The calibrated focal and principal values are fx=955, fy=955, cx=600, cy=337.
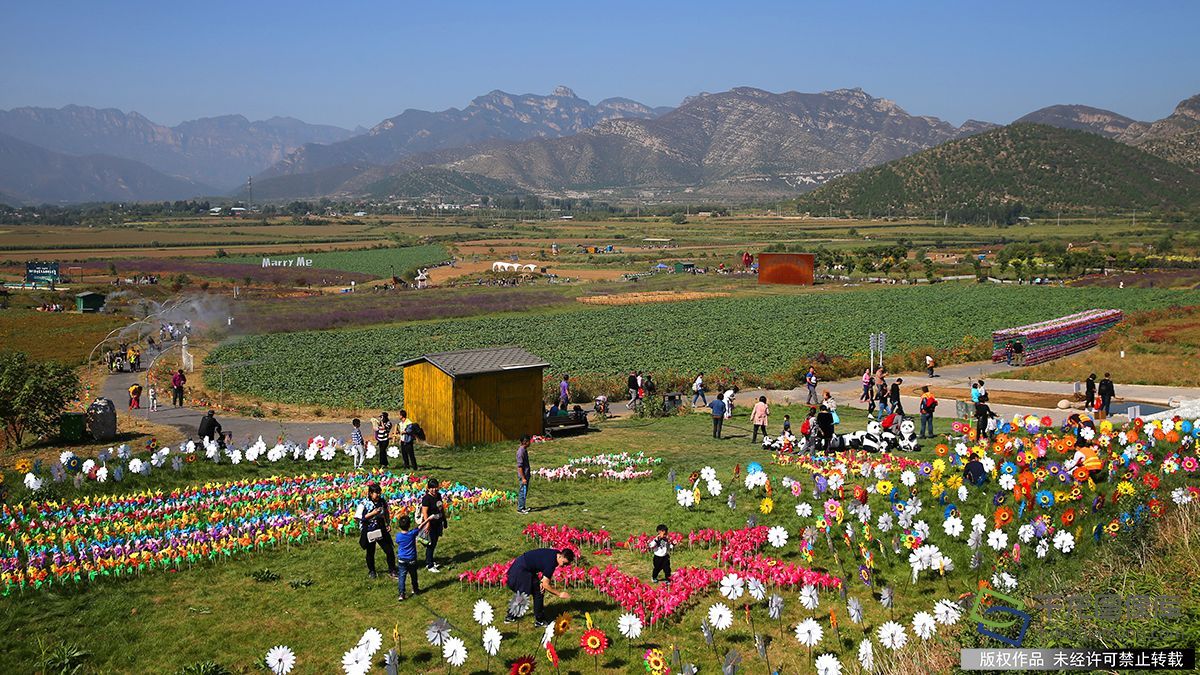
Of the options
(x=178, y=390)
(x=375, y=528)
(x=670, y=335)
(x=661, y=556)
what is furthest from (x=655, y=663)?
(x=670, y=335)

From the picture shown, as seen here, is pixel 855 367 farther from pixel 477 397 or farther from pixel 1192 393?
pixel 477 397

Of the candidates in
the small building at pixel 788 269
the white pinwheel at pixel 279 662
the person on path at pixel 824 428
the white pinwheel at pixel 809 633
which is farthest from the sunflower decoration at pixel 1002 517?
the small building at pixel 788 269

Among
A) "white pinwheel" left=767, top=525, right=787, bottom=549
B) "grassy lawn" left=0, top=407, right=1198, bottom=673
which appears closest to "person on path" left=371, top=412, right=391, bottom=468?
"grassy lawn" left=0, top=407, right=1198, bottom=673

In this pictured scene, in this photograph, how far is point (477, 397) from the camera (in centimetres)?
2659

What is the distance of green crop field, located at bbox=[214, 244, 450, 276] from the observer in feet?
395

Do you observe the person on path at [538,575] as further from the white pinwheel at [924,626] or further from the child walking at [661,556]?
the white pinwheel at [924,626]

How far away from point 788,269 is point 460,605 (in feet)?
288

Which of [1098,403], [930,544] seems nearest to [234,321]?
[1098,403]

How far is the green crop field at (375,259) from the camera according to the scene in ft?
395

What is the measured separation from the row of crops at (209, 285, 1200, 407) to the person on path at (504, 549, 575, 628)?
23728 mm

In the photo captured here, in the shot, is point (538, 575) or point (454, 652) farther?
point (538, 575)

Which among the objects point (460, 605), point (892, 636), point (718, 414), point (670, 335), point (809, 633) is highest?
point (892, 636)

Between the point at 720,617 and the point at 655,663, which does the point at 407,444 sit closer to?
the point at 720,617

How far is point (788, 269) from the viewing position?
324 feet
